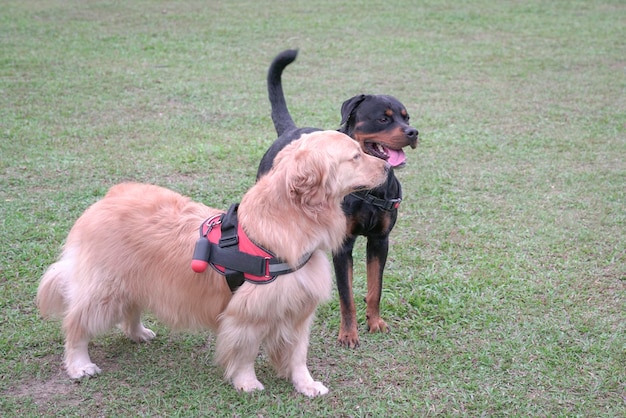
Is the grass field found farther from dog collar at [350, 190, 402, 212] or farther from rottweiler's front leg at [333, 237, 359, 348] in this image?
dog collar at [350, 190, 402, 212]

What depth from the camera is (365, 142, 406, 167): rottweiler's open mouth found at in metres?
4.27

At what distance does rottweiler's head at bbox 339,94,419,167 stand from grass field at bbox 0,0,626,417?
3.51 feet

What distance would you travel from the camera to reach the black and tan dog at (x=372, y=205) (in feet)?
13.3

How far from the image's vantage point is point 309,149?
3268 mm

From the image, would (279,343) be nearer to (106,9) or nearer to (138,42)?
(138,42)

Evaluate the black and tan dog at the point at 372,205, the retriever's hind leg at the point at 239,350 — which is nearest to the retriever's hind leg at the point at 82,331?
the retriever's hind leg at the point at 239,350

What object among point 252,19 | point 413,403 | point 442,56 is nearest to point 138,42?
point 252,19

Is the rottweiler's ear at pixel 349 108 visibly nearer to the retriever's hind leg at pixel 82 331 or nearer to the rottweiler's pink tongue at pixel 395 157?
the rottweiler's pink tongue at pixel 395 157

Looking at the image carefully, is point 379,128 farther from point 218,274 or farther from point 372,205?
point 218,274

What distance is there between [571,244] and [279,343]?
2995 millimetres

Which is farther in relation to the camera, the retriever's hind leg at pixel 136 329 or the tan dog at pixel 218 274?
the retriever's hind leg at pixel 136 329

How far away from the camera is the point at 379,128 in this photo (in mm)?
4324

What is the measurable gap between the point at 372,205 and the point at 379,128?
23.4 inches

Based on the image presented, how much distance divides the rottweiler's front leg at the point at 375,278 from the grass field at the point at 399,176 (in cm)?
11
